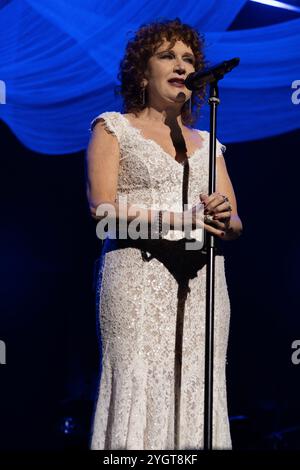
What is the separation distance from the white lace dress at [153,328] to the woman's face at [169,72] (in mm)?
176

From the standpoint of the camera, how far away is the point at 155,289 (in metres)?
1.96

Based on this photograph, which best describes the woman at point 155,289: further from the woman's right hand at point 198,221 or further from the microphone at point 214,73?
the microphone at point 214,73

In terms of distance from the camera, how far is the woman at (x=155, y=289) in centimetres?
188

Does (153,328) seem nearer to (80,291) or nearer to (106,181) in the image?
(106,181)

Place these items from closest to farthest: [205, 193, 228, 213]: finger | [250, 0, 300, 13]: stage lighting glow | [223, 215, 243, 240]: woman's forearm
Answer: [205, 193, 228, 213]: finger < [223, 215, 243, 240]: woman's forearm < [250, 0, 300, 13]: stage lighting glow

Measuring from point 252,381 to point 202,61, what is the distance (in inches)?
88.2

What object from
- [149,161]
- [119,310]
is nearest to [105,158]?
[149,161]

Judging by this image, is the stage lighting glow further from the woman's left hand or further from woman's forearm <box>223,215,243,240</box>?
the woman's left hand

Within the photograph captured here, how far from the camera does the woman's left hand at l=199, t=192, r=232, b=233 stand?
5.95 feet

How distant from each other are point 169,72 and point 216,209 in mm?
555

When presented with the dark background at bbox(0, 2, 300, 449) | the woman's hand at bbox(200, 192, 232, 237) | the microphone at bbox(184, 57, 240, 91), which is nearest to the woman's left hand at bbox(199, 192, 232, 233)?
the woman's hand at bbox(200, 192, 232, 237)

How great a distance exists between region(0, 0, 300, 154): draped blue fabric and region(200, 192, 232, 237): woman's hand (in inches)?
63.5

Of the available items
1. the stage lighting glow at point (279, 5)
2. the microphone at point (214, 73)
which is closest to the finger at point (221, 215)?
the microphone at point (214, 73)
